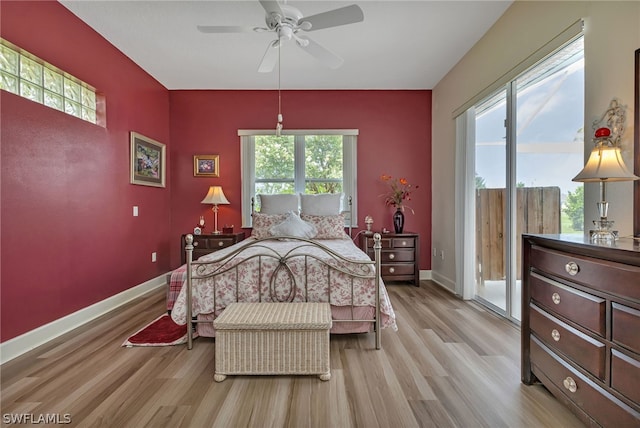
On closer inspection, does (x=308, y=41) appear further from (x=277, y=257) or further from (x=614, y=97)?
(x=614, y=97)

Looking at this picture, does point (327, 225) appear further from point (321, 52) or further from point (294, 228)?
point (321, 52)

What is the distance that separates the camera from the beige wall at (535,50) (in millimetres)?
1660

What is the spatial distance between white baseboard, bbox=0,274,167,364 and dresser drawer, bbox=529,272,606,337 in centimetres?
347

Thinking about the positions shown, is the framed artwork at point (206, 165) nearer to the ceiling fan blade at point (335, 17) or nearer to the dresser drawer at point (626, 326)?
the ceiling fan blade at point (335, 17)

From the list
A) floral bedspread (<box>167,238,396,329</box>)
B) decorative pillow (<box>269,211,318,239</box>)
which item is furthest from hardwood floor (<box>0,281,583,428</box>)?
decorative pillow (<box>269,211,318,239</box>)

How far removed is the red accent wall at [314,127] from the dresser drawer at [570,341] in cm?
292

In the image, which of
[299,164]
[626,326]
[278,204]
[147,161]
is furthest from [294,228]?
[626,326]

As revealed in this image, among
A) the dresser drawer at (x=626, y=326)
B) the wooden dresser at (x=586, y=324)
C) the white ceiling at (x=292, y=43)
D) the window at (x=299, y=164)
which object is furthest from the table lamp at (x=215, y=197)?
the dresser drawer at (x=626, y=326)

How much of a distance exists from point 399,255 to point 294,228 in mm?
1519

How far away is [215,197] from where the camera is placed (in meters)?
4.21

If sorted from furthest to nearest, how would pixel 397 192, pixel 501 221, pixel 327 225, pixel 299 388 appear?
pixel 397 192 < pixel 327 225 < pixel 501 221 < pixel 299 388

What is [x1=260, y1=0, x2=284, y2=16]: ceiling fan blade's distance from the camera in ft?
6.56

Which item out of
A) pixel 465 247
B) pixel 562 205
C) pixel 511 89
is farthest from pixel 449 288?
pixel 511 89

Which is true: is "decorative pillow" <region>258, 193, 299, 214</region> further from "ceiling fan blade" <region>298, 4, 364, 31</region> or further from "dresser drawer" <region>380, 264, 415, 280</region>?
"ceiling fan blade" <region>298, 4, 364, 31</region>
